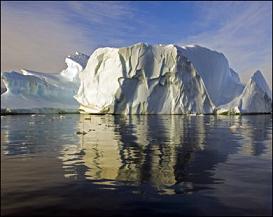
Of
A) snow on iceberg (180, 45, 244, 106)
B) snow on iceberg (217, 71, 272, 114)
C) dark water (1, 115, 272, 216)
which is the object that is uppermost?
snow on iceberg (180, 45, 244, 106)

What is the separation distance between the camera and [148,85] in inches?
2311

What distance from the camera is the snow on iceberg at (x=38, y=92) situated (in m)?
59.4

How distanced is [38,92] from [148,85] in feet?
64.2

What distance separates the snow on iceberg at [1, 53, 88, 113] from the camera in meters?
59.4

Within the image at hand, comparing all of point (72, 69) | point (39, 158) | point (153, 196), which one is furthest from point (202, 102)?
point (153, 196)

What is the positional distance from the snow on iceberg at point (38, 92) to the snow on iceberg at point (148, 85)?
6.65m

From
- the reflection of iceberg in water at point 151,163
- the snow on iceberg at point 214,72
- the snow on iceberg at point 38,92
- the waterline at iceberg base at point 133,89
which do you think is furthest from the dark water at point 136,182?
the snow on iceberg at point 214,72

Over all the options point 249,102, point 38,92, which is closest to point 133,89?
point 38,92

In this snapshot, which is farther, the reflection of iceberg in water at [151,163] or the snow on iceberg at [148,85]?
the snow on iceberg at [148,85]

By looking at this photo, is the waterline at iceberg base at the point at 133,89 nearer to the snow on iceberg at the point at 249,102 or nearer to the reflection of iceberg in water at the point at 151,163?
the snow on iceberg at the point at 249,102

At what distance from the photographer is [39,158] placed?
1259cm

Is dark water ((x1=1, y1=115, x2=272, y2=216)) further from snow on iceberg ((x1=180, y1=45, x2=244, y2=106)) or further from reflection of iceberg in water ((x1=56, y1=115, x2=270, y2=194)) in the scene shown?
snow on iceberg ((x1=180, y1=45, x2=244, y2=106))

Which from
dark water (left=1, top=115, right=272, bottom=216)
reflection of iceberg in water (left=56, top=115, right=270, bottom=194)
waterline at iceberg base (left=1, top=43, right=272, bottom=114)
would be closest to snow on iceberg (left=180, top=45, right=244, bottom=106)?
waterline at iceberg base (left=1, top=43, right=272, bottom=114)

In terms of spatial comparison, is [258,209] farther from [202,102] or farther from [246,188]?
[202,102]
